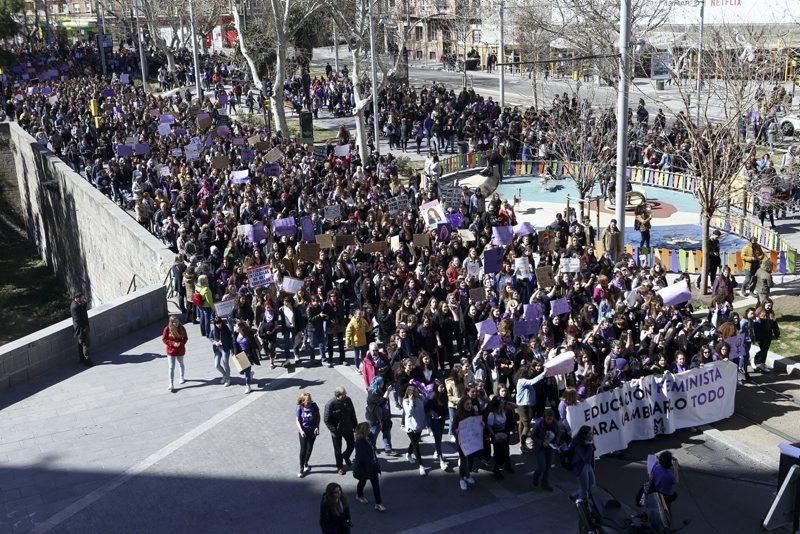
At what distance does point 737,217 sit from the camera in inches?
1064

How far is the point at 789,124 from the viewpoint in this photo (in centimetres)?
3784

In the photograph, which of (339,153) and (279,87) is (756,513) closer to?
(339,153)

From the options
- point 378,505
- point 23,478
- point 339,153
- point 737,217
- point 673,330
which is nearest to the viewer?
point 378,505

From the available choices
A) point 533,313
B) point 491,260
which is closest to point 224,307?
point 533,313

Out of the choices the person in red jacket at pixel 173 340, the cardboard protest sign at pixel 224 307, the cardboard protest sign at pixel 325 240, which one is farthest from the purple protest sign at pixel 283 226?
the person in red jacket at pixel 173 340

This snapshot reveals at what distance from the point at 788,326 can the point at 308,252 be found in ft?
31.9

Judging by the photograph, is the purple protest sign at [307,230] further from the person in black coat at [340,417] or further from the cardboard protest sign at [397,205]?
the person in black coat at [340,417]

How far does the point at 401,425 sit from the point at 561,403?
260 centimetres

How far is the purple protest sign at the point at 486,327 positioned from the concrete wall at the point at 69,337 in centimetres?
750

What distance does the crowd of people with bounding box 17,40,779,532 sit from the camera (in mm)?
13438

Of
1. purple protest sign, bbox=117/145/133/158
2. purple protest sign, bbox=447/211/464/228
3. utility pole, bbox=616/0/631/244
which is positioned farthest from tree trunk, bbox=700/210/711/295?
purple protest sign, bbox=117/145/133/158

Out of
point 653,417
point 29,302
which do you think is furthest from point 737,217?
point 29,302

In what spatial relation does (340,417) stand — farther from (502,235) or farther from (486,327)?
(502,235)

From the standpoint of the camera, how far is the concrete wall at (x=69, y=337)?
56.0ft
